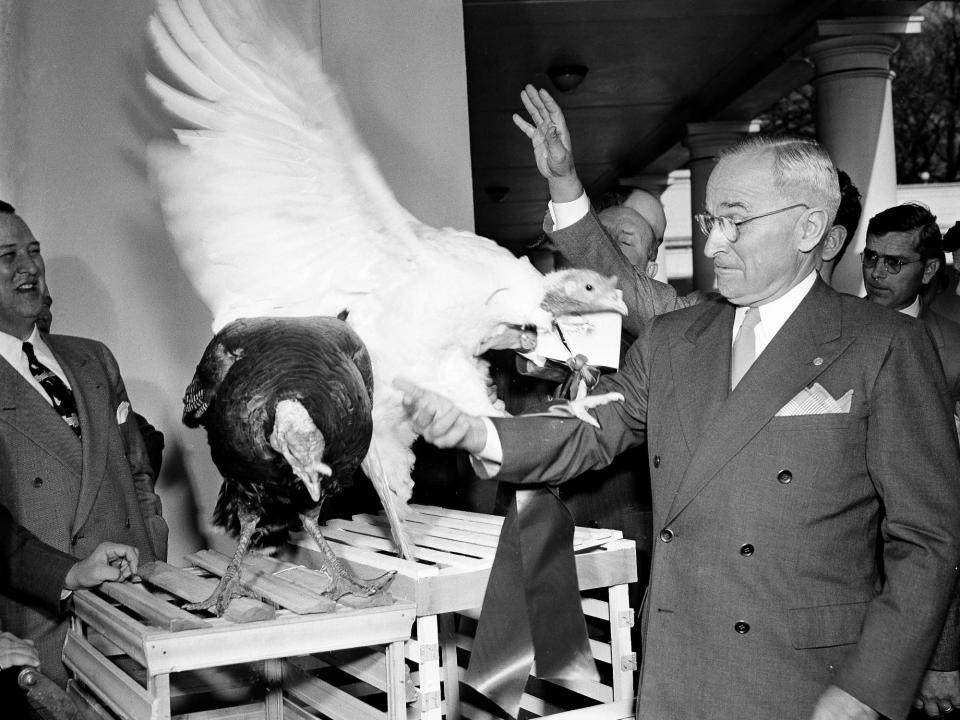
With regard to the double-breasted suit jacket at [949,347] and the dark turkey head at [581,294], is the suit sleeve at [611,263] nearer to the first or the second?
the dark turkey head at [581,294]

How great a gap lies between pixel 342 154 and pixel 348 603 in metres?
0.98

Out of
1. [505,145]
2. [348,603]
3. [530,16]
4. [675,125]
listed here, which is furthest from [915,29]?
[348,603]

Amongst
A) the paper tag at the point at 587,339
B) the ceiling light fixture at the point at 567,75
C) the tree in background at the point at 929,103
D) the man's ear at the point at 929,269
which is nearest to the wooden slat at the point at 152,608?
the paper tag at the point at 587,339

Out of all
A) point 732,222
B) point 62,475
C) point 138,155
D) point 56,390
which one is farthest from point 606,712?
point 138,155

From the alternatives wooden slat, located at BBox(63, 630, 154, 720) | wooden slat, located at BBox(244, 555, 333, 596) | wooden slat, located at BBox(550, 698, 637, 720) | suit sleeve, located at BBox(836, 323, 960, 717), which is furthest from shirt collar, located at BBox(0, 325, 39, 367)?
suit sleeve, located at BBox(836, 323, 960, 717)

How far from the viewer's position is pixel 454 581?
1.87 metres

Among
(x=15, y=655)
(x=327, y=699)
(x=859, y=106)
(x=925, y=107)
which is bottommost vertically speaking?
(x=327, y=699)

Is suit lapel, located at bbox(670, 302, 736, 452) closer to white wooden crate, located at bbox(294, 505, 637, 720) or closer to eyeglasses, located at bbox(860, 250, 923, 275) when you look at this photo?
white wooden crate, located at bbox(294, 505, 637, 720)

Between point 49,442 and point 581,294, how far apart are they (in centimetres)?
128

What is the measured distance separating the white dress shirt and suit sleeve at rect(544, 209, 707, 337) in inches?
48.5

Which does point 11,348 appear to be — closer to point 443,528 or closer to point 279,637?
point 443,528

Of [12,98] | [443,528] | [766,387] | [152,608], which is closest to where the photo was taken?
[766,387]

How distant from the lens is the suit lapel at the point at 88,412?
2.43m

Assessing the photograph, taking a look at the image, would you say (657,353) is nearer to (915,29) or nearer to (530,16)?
(530,16)
